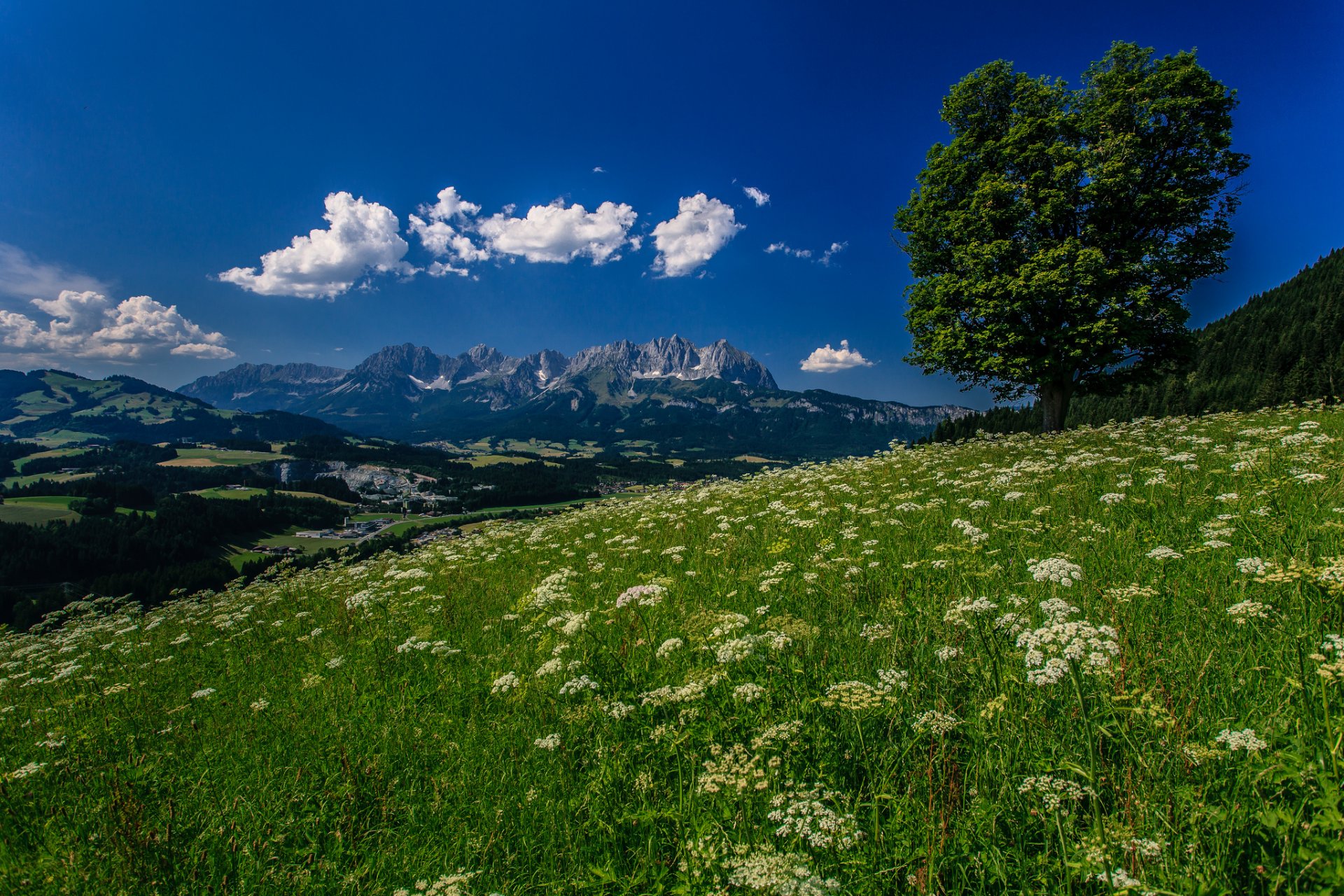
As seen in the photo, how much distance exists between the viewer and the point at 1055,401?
72.1 feet

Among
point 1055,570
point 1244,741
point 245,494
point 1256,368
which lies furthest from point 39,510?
point 1256,368

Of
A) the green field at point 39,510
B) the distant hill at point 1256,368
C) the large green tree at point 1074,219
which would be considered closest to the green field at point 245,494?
the green field at point 39,510

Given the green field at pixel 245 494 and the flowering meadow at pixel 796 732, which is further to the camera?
the green field at pixel 245 494

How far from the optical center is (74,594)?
7869cm

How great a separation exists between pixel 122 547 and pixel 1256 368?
254619 mm

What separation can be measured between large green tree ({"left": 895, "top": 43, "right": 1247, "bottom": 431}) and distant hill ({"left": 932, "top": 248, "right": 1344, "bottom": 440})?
72.2 metres

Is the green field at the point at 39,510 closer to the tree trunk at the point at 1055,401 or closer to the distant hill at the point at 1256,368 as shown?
the tree trunk at the point at 1055,401

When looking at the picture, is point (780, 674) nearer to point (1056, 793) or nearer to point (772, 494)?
point (1056, 793)

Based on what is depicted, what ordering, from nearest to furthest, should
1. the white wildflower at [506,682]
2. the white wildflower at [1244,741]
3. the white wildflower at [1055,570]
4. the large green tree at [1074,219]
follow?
the white wildflower at [1244,741] < the white wildflower at [1055,570] < the white wildflower at [506,682] < the large green tree at [1074,219]

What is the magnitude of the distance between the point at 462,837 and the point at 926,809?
3372 millimetres

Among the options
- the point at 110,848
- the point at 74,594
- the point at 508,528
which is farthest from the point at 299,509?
the point at 110,848

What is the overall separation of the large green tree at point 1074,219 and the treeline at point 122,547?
319 ft

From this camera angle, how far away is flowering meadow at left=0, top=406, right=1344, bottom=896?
9.12ft

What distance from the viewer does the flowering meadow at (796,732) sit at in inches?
109
